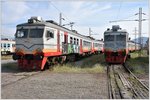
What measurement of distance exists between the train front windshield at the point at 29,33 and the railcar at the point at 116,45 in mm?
7812

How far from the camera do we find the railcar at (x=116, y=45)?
2161cm

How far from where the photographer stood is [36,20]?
16.9 metres

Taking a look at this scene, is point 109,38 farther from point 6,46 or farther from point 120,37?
point 6,46

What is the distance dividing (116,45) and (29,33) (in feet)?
28.0

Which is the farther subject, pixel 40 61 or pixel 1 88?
pixel 40 61

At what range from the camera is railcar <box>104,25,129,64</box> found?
21609 millimetres

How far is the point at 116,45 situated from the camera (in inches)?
864

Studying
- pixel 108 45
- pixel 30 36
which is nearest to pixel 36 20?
pixel 30 36

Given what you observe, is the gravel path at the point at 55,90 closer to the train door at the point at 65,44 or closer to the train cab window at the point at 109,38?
the train door at the point at 65,44

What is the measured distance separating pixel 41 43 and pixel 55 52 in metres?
2.01

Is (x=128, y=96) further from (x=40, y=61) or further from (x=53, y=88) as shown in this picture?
(x=40, y=61)

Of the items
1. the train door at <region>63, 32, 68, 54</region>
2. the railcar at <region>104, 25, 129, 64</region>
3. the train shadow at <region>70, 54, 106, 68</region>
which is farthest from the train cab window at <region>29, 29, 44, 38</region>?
the railcar at <region>104, 25, 129, 64</region>

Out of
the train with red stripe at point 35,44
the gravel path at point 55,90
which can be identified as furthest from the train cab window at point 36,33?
the gravel path at point 55,90

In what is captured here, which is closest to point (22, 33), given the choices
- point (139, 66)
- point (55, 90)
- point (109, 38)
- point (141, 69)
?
point (141, 69)
